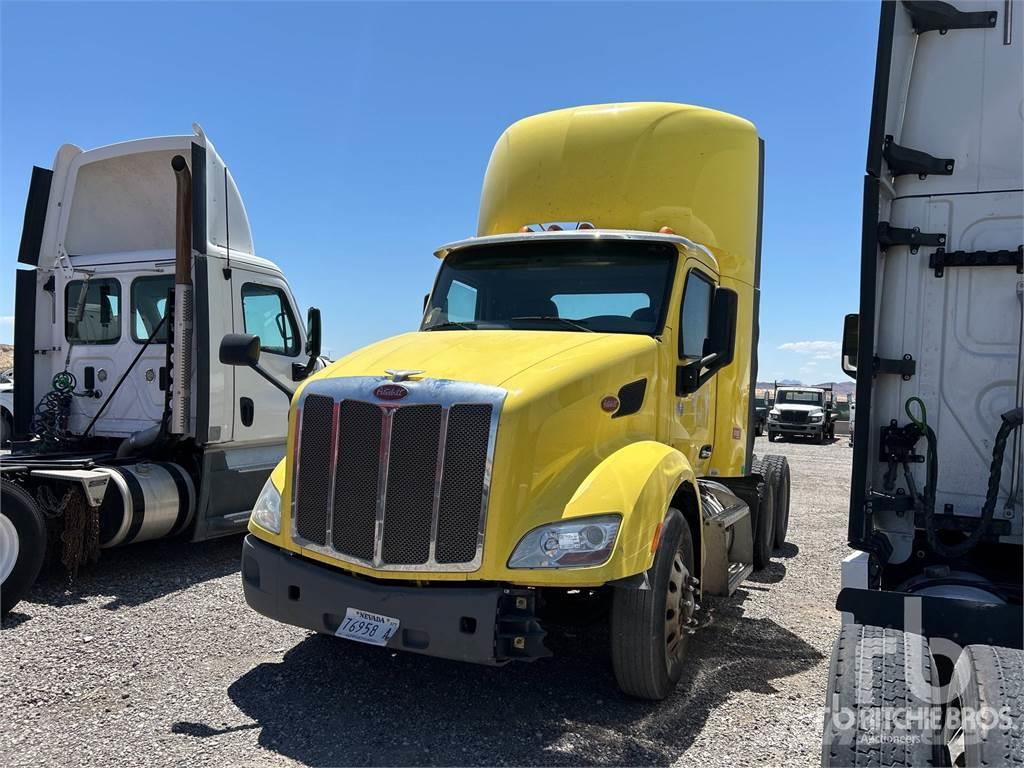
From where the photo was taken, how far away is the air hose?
12.4ft

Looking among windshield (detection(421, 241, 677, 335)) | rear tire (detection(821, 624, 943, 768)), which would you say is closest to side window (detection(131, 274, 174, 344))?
windshield (detection(421, 241, 677, 335))

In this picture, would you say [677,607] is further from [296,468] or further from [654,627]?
[296,468]

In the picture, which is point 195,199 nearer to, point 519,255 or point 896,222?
point 519,255

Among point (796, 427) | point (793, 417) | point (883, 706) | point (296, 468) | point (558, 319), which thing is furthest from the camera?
point (793, 417)

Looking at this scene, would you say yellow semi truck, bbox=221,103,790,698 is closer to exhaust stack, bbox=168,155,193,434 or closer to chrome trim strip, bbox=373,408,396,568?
chrome trim strip, bbox=373,408,396,568

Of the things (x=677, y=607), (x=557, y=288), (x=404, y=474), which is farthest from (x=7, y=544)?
(x=677, y=607)

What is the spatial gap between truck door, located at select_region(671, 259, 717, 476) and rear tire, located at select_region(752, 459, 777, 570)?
1.61 m

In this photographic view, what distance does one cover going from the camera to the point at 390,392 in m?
3.77

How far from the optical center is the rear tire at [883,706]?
2699 mm

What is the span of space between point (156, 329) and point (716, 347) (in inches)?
214

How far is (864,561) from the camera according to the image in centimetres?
372

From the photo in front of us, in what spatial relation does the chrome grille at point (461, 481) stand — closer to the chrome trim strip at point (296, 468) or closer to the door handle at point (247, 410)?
the chrome trim strip at point (296, 468)

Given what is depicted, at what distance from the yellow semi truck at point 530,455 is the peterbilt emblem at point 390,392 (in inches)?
0.4

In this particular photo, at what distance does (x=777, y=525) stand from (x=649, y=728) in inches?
190
